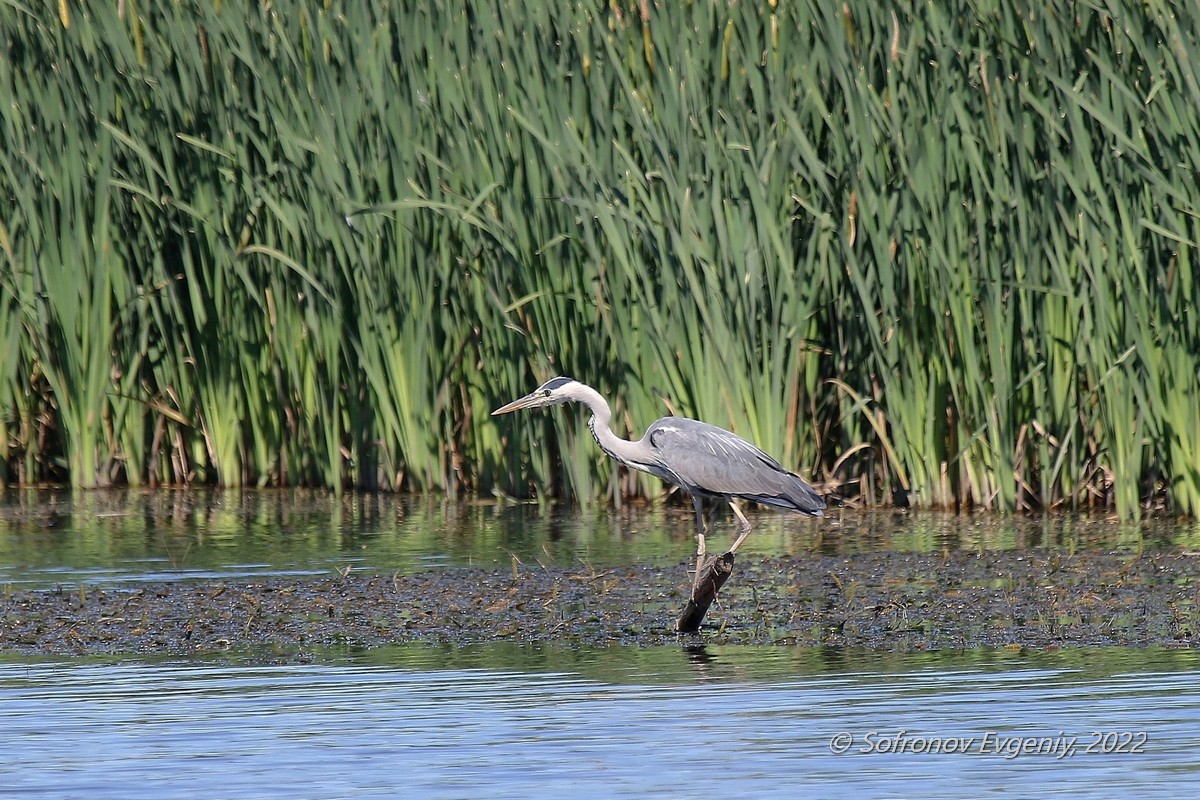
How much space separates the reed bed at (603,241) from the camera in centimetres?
945

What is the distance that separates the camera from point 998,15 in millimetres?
9766

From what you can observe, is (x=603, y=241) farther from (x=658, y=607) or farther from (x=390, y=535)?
(x=658, y=607)

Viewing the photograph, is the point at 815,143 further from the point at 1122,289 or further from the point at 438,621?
the point at 438,621

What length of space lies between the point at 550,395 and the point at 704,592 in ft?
7.08

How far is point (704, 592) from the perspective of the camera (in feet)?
24.3

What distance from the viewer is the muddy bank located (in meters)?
7.42

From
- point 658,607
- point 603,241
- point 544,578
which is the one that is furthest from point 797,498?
point 603,241

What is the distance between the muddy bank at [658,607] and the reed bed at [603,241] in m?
1.28

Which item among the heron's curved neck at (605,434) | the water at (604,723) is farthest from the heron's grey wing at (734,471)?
the water at (604,723)

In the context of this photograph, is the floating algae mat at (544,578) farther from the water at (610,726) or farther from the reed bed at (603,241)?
the water at (610,726)

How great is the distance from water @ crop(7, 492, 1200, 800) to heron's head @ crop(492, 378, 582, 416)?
6.87ft

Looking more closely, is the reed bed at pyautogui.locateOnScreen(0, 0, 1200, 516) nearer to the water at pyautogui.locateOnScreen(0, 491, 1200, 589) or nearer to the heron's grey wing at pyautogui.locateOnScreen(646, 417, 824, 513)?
the water at pyautogui.locateOnScreen(0, 491, 1200, 589)

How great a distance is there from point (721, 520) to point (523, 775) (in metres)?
5.93

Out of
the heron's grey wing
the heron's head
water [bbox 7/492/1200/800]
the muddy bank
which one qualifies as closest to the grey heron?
the heron's grey wing
